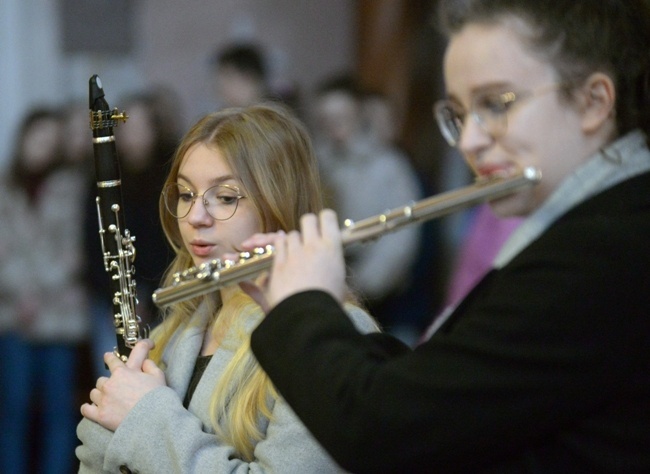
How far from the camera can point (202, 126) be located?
2.07 m

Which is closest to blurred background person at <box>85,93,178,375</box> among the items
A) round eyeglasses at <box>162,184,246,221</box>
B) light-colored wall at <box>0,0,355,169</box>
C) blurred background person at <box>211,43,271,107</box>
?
blurred background person at <box>211,43,271,107</box>

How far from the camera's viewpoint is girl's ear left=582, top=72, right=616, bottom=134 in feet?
4.62

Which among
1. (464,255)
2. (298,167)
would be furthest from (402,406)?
(464,255)

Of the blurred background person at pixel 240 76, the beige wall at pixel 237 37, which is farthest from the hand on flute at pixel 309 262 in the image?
the beige wall at pixel 237 37

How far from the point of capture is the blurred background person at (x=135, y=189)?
3.96 meters

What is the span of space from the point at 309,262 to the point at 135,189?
8.86 feet

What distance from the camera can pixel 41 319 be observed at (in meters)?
4.54

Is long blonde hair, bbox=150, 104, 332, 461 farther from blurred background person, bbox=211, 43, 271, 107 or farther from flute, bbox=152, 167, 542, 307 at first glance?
blurred background person, bbox=211, 43, 271, 107

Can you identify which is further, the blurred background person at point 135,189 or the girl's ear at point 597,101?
the blurred background person at point 135,189

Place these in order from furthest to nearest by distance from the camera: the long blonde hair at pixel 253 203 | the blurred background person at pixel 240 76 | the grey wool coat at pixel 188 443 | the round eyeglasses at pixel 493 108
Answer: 1. the blurred background person at pixel 240 76
2. the long blonde hair at pixel 253 203
3. the grey wool coat at pixel 188 443
4. the round eyeglasses at pixel 493 108

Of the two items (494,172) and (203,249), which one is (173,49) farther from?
(494,172)

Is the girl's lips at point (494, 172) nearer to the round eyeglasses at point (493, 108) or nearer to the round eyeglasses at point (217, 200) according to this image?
the round eyeglasses at point (493, 108)

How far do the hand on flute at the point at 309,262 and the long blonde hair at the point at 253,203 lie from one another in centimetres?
41

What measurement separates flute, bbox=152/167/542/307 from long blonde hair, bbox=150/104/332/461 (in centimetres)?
30
